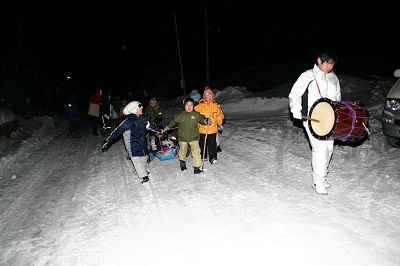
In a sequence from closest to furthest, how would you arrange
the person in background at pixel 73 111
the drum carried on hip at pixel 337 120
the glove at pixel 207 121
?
1. the drum carried on hip at pixel 337 120
2. the glove at pixel 207 121
3. the person in background at pixel 73 111

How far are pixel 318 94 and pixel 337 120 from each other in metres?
0.58

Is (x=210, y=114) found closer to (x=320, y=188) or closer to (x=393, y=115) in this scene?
(x=320, y=188)

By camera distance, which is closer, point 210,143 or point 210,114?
point 210,114

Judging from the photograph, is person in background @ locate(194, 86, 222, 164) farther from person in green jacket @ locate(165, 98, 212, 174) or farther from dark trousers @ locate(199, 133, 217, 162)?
person in green jacket @ locate(165, 98, 212, 174)

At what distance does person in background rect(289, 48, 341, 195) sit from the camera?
452 centimetres

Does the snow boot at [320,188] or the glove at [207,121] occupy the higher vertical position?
the glove at [207,121]

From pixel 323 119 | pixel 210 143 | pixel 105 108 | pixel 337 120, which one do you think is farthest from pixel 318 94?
pixel 105 108

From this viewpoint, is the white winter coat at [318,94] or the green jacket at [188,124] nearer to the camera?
the white winter coat at [318,94]

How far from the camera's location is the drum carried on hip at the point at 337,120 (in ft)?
13.9

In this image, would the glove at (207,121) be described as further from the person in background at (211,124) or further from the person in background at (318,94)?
the person in background at (318,94)

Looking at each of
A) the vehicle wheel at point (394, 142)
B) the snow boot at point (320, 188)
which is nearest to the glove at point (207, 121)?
the snow boot at point (320, 188)

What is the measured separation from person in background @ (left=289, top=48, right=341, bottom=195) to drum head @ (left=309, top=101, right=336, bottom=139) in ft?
0.47

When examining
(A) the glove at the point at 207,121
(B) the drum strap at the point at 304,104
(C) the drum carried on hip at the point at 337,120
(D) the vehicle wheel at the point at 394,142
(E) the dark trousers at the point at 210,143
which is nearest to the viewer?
(C) the drum carried on hip at the point at 337,120

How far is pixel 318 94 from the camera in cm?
455
